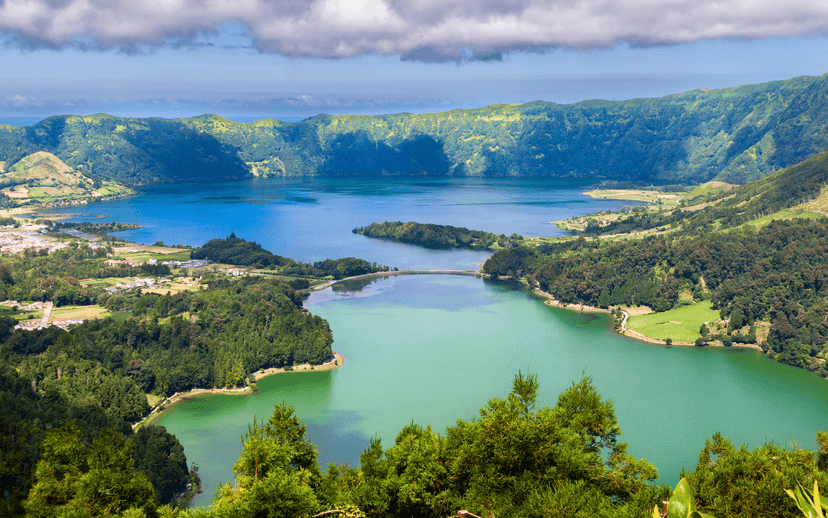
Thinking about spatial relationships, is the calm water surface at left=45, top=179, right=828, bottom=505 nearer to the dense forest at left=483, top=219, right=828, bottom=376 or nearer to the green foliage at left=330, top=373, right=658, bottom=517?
the dense forest at left=483, top=219, right=828, bottom=376

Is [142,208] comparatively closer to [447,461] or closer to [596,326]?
[596,326]

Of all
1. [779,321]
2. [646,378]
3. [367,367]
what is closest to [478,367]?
[367,367]

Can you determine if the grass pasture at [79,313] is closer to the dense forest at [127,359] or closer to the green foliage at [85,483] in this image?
the dense forest at [127,359]

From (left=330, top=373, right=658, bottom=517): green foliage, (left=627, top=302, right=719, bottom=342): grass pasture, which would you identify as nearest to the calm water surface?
(left=627, top=302, right=719, bottom=342): grass pasture

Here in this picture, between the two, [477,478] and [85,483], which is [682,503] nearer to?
[477,478]

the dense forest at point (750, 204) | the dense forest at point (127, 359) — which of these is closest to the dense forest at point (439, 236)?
the dense forest at point (750, 204)
